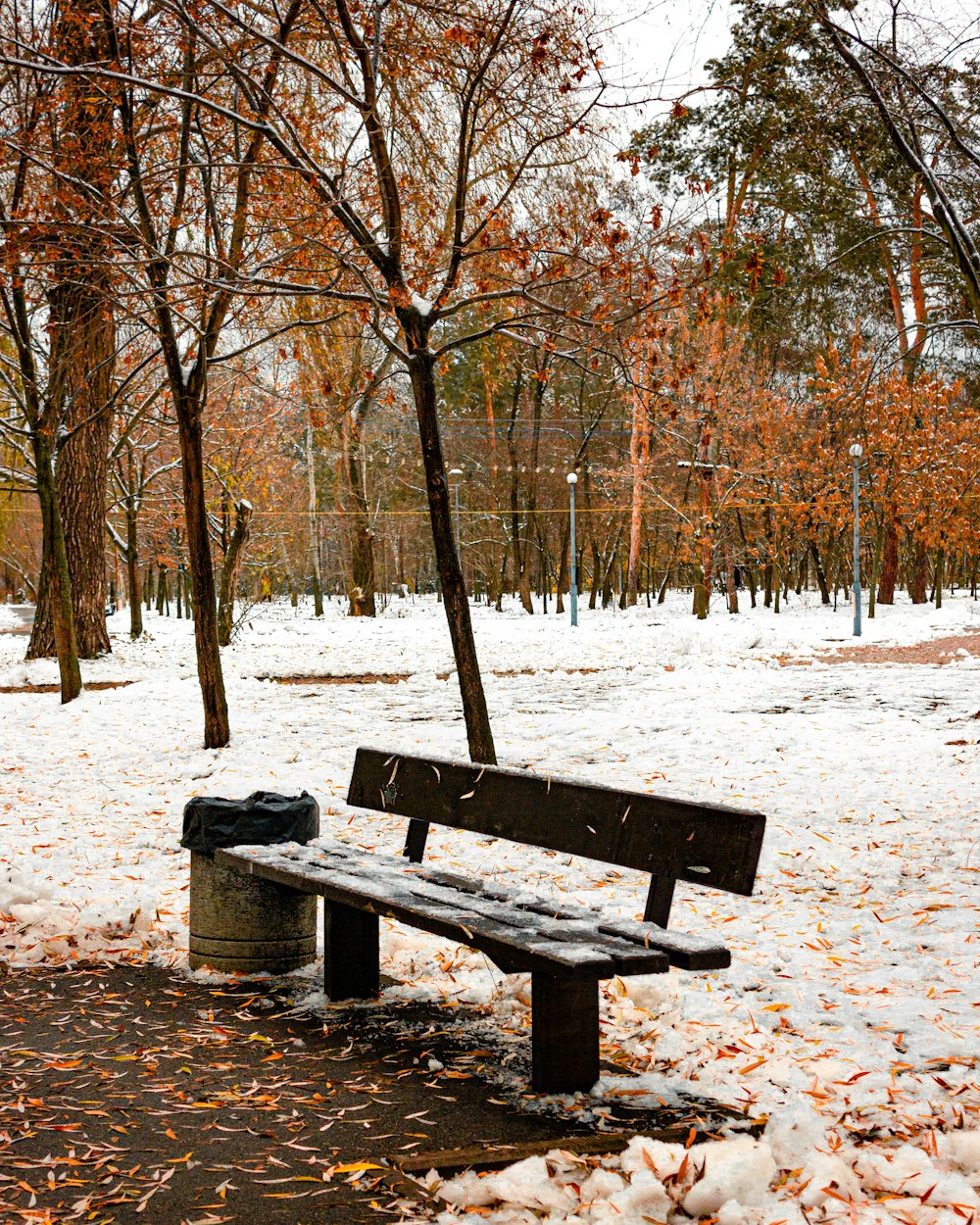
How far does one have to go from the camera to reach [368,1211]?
2830 millimetres

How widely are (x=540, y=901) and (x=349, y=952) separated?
0.83 metres

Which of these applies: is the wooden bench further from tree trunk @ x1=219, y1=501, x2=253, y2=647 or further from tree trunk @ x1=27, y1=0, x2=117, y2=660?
tree trunk @ x1=219, y1=501, x2=253, y2=647

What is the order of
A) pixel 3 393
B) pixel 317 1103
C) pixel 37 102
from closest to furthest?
pixel 317 1103 → pixel 37 102 → pixel 3 393

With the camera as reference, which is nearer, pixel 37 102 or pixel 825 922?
pixel 825 922

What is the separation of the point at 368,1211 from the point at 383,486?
143 ft

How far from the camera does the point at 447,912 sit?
3.80 metres

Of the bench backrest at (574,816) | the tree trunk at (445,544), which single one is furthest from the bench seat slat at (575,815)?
the tree trunk at (445,544)

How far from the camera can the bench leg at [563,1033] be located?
352 cm

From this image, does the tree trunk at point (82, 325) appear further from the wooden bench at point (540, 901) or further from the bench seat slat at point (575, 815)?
the wooden bench at point (540, 901)

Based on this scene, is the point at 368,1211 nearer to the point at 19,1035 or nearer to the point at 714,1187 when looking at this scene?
the point at 714,1187

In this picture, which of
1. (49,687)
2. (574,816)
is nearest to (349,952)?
(574,816)

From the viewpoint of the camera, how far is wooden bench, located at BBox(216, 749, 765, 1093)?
3465 millimetres

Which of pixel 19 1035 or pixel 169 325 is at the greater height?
pixel 169 325

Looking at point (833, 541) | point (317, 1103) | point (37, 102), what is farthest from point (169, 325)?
point (833, 541)
